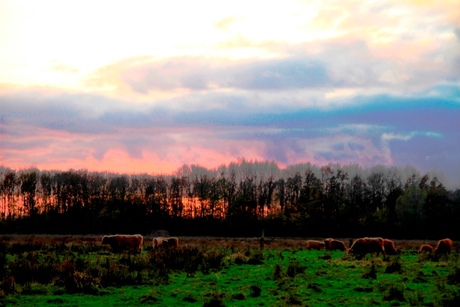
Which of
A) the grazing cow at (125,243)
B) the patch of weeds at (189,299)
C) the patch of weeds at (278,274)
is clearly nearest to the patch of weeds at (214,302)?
the patch of weeds at (189,299)

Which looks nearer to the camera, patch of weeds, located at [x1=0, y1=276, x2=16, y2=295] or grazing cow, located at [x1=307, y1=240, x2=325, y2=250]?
patch of weeds, located at [x1=0, y1=276, x2=16, y2=295]

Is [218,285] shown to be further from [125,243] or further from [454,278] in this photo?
[125,243]

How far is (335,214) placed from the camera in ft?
311

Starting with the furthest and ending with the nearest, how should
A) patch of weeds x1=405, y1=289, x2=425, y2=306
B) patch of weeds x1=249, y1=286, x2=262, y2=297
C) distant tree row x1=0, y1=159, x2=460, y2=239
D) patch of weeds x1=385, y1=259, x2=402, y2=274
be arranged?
distant tree row x1=0, y1=159, x2=460, y2=239 < patch of weeds x1=385, y1=259, x2=402, y2=274 < patch of weeds x1=249, y1=286, x2=262, y2=297 < patch of weeds x1=405, y1=289, x2=425, y2=306

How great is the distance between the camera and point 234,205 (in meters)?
105

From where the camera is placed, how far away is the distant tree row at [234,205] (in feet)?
284

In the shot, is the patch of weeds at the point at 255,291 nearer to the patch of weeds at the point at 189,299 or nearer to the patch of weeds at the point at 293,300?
the patch of weeds at the point at 293,300

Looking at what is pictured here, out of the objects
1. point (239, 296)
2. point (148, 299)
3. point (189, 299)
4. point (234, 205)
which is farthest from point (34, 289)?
point (234, 205)

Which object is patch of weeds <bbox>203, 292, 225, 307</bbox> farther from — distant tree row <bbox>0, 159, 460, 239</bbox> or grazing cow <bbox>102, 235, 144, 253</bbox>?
distant tree row <bbox>0, 159, 460, 239</bbox>

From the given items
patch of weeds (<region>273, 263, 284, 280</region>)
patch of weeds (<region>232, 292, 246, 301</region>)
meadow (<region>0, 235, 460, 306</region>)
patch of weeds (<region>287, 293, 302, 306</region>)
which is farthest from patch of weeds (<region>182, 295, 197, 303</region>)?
patch of weeds (<region>273, 263, 284, 280</region>)

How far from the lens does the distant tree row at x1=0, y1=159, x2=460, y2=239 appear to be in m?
86.5

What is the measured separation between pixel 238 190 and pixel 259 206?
26.5ft

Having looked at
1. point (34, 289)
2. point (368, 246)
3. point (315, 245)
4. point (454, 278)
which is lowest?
point (315, 245)

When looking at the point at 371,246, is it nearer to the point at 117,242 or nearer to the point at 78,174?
the point at 117,242
